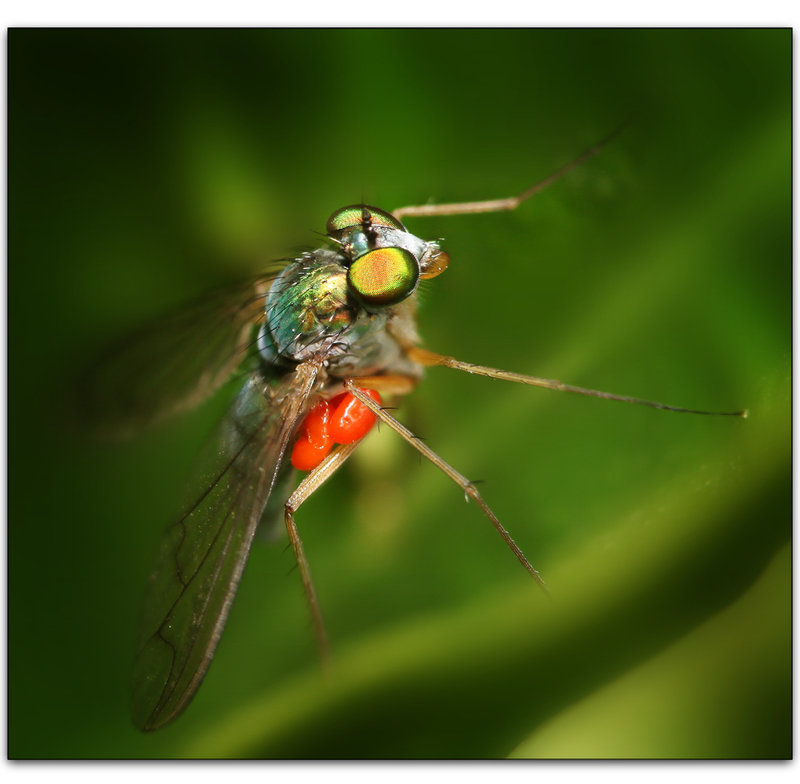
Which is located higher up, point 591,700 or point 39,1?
point 39,1

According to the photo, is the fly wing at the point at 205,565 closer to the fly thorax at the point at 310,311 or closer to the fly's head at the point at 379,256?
the fly thorax at the point at 310,311

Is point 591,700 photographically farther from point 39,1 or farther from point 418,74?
point 39,1

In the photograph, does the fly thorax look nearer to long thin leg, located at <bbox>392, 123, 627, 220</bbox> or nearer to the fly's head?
the fly's head

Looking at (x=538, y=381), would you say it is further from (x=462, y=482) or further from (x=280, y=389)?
(x=280, y=389)

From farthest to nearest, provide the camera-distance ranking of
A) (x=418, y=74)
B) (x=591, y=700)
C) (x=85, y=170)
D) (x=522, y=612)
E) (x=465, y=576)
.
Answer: (x=85, y=170), (x=418, y=74), (x=465, y=576), (x=522, y=612), (x=591, y=700)

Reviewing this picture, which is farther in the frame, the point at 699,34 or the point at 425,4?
the point at 425,4

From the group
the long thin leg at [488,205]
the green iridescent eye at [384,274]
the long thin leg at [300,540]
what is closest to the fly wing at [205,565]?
the long thin leg at [300,540]

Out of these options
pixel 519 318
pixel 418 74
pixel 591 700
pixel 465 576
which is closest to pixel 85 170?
pixel 418 74
